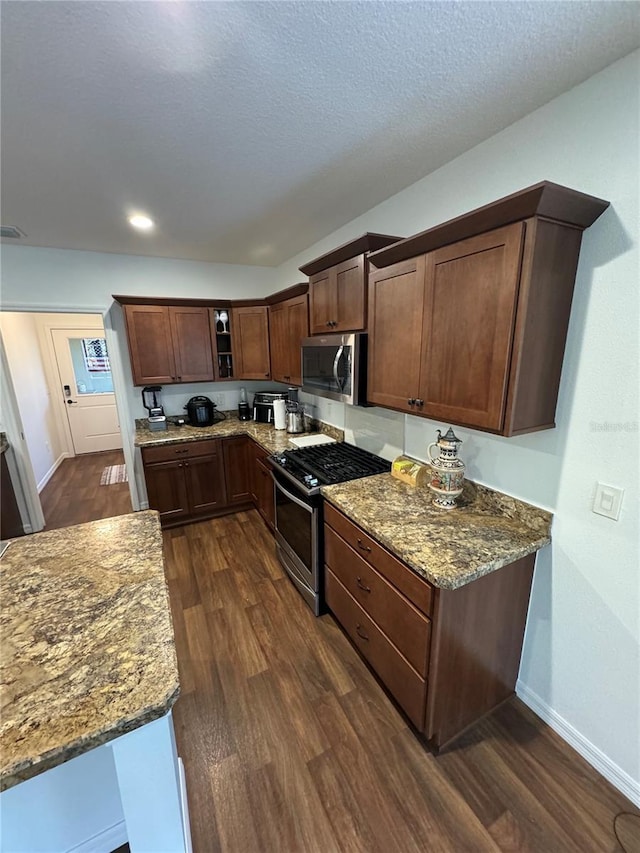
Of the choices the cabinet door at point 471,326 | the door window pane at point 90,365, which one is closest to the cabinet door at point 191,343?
the cabinet door at point 471,326

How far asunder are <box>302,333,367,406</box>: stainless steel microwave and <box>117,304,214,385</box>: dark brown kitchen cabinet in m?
1.50

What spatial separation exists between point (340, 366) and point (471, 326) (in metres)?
0.91

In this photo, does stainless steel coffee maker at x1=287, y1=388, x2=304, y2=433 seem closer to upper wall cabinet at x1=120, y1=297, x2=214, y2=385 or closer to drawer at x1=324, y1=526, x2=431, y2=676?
upper wall cabinet at x1=120, y1=297, x2=214, y2=385

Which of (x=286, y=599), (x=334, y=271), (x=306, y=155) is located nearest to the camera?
(x=306, y=155)

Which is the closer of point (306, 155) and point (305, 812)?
point (305, 812)

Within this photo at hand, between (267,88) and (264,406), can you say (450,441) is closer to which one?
(267,88)

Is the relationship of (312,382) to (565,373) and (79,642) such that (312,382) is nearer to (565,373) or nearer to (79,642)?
(565,373)

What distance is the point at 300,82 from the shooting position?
123 centimetres

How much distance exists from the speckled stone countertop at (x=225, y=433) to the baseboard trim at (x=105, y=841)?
1996 millimetres

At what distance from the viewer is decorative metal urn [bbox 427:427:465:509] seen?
1705mm

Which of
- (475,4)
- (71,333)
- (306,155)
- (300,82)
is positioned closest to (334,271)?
(306,155)

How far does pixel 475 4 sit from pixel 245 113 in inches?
33.8

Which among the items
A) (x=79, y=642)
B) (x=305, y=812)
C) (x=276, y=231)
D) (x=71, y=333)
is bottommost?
(x=305, y=812)

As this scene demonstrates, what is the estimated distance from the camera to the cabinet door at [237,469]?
3.52 meters
